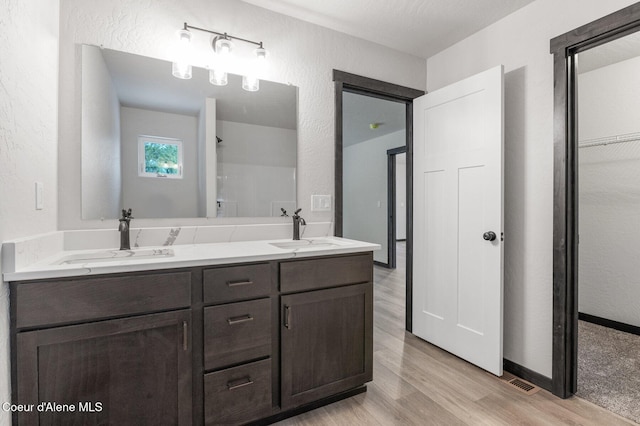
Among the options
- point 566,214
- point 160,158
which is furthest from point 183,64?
point 566,214

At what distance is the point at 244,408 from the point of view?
1474 millimetres

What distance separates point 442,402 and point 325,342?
771mm

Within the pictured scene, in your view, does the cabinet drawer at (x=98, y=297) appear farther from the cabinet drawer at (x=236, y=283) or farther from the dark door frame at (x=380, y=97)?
the dark door frame at (x=380, y=97)

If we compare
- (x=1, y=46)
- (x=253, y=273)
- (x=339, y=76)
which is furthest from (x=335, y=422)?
(x=339, y=76)

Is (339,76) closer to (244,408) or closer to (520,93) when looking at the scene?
(520,93)

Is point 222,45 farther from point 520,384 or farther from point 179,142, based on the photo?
point 520,384

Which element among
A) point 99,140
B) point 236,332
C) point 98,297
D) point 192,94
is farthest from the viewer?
point 192,94

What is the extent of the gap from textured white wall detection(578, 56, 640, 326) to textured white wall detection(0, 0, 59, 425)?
3.92 metres

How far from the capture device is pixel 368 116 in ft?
14.9

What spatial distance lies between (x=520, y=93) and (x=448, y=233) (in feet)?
3.52

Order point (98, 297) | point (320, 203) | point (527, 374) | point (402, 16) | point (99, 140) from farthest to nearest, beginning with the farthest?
1. point (320, 203)
2. point (402, 16)
3. point (527, 374)
4. point (99, 140)
5. point (98, 297)

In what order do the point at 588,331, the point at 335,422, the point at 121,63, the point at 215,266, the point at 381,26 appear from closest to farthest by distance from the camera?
1. the point at 215,266
2. the point at 335,422
3. the point at 121,63
4. the point at 381,26
5. the point at 588,331

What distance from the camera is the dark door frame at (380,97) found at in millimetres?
2330

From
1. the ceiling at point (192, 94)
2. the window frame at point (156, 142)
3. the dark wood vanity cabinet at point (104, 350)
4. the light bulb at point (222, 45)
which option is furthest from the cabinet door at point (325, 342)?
the light bulb at point (222, 45)
